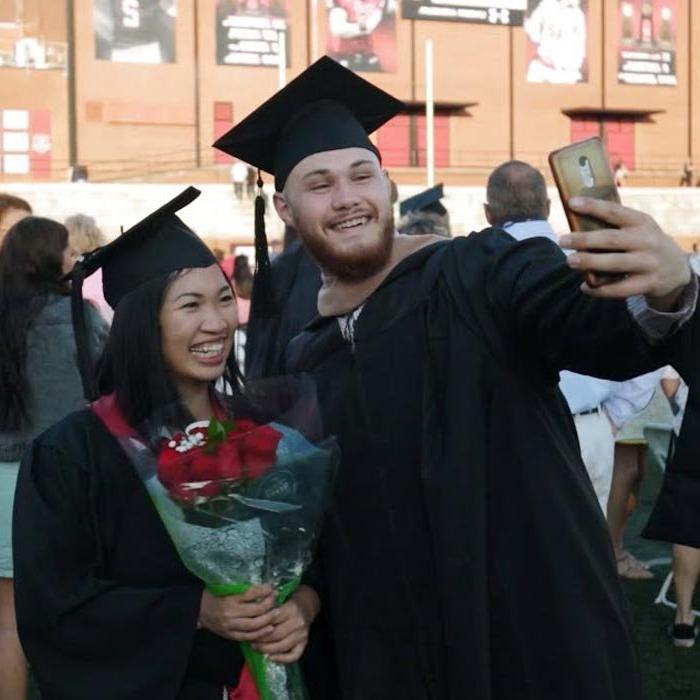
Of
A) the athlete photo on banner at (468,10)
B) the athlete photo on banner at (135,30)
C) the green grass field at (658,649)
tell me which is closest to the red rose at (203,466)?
the green grass field at (658,649)

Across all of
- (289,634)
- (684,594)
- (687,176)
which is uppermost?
(687,176)

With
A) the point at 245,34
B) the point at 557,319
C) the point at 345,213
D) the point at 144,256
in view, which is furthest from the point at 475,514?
the point at 245,34

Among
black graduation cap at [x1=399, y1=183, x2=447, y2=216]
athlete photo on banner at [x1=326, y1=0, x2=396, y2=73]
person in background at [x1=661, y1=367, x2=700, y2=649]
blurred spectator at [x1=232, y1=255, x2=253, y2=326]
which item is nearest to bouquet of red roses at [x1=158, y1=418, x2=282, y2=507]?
person in background at [x1=661, y1=367, x2=700, y2=649]

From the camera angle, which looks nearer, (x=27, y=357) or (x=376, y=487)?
(x=376, y=487)

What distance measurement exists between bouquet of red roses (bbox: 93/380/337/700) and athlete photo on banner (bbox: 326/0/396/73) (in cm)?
3726

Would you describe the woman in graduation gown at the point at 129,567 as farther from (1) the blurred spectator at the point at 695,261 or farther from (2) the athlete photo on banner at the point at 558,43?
(2) the athlete photo on banner at the point at 558,43

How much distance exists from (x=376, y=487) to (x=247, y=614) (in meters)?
0.35

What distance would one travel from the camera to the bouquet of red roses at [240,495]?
219 centimetres

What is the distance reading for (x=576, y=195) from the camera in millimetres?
1845

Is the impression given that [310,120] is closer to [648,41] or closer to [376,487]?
[376,487]

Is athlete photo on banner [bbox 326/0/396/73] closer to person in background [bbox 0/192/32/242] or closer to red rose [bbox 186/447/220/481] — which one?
person in background [bbox 0/192/32/242]

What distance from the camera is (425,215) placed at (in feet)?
22.0

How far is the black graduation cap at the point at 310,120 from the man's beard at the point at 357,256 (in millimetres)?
266

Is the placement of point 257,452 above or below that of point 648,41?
below
